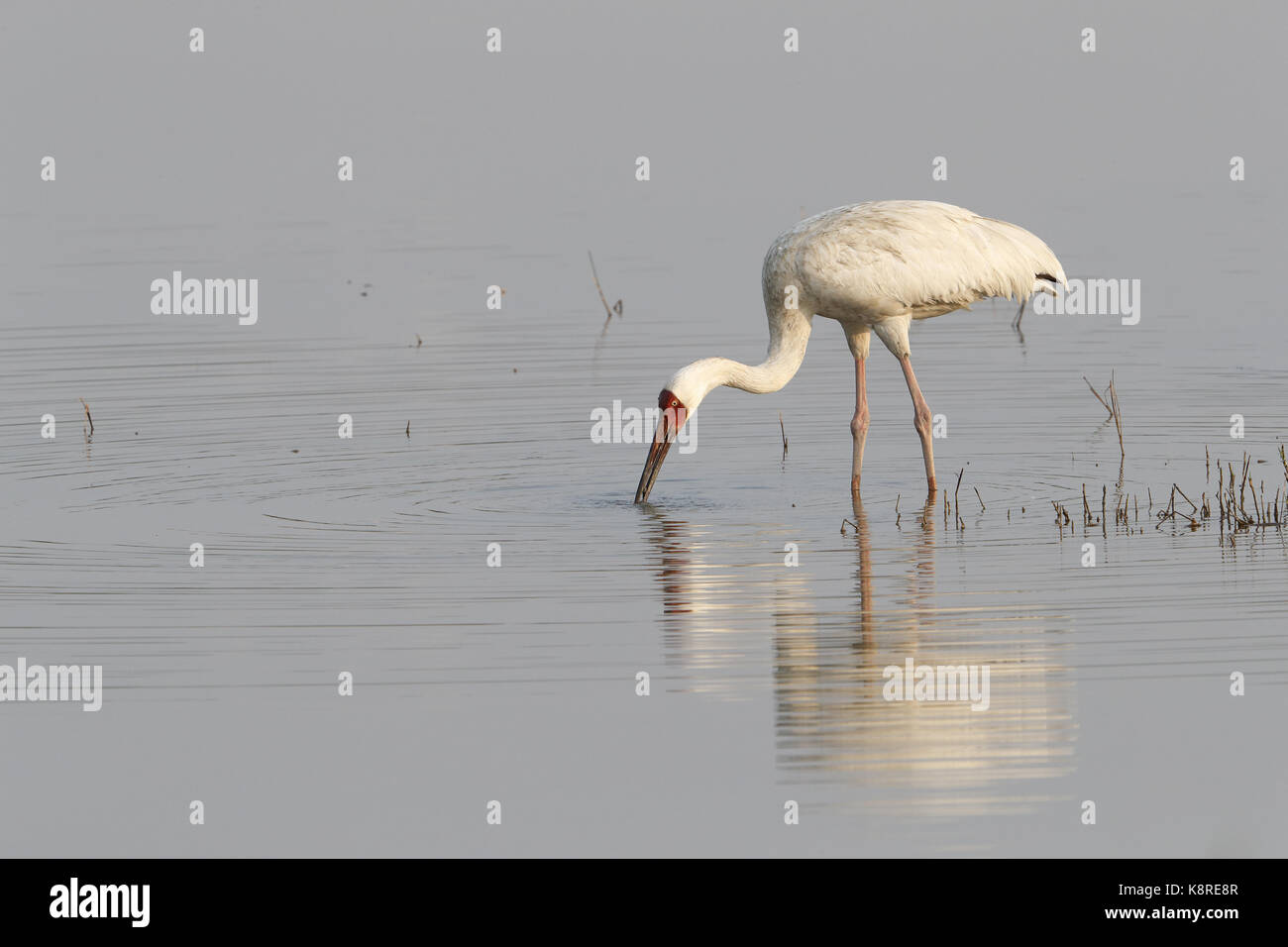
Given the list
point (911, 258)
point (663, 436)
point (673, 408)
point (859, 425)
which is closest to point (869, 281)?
point (911, 258)

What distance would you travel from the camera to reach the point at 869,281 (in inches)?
541

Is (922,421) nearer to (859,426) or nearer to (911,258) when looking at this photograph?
(859,426)

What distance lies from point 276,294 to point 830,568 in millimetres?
13145

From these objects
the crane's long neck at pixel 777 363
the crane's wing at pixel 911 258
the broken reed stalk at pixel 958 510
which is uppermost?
the crane's wing at pixel 911 258

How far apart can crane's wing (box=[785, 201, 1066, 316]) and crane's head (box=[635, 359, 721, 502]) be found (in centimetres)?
87

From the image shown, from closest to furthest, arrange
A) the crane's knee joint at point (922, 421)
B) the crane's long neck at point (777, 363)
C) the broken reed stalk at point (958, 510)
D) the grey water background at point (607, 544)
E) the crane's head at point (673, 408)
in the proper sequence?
the grey water background at point (607, 544), the broken reed stalk at point (958, 510), the crane's head at point (673, 408), the crane's long neck at point (777, 363), the crane's knee joint at point (922, 421)

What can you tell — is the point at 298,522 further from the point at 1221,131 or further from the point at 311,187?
the point at 1221,131

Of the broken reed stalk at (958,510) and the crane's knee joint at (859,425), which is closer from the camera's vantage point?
the broken reed stalk at (958,510)

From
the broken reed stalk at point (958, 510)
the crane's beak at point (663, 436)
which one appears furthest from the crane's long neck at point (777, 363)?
the broken reed stalk at point (958, 510)

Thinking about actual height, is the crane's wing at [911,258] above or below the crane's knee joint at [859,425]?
above

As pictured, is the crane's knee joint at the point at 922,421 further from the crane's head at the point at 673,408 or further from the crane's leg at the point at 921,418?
the crane's head at the point at 673,408

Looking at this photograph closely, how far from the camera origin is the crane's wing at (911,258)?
13.7 metres

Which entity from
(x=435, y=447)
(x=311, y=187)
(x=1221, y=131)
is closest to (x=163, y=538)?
(x=435, y=447)

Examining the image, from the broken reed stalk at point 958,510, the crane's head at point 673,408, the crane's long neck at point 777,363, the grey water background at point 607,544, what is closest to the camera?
the grey water background at point 607,544
